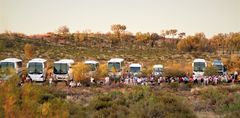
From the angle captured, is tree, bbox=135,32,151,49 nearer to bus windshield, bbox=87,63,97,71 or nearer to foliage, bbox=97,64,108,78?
bus windshield, bbox=87,63,97,71

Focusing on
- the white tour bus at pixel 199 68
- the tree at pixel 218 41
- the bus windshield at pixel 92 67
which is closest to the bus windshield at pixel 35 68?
the bus windshield at pixel 92 67

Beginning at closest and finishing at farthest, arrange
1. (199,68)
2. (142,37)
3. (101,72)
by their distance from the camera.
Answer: (101,72) → (199,68) → (142,37)

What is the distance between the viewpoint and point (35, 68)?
3806cm

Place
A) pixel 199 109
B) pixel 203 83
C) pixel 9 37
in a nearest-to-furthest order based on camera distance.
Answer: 1. pixel 199 109
2. pixel 203 83
3. pixel 9 37

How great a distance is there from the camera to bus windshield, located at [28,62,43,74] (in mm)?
38000

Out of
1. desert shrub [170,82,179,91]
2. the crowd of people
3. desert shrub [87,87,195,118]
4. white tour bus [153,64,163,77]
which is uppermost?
desert shrub [87,87,195,118]

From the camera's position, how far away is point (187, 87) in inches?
1377

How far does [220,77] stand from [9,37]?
211 ft

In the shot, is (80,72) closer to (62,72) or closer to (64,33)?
(62,72)

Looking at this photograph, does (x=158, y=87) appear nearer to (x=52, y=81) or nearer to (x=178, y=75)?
(x=178, y=75)

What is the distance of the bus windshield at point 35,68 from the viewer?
1496 inches

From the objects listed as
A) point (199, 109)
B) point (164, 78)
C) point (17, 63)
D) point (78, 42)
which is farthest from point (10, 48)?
point (199, 109)

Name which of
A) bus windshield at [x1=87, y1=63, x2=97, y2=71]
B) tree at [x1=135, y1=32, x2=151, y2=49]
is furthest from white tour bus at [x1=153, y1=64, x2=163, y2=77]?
tree at [x1=135, y1=32, x2=151, y2=49]

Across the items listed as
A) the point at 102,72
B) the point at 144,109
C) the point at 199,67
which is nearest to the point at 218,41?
the point at 199,67
